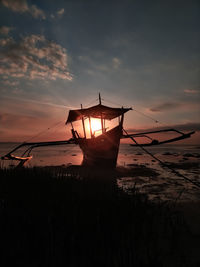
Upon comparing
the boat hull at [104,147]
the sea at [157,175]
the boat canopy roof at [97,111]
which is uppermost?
the boat canopy roof at [97,111]

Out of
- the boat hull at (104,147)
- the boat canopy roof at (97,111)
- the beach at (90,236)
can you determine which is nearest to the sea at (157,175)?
the beach at (90,236)

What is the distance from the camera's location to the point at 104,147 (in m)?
13.3

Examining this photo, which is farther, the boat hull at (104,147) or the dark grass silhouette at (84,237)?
the boat hull at (104,147)

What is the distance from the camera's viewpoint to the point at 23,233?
8.26 ft

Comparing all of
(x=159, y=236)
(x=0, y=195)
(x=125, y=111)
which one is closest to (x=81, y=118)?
(x=125, y=111)

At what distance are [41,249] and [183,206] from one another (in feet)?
16.7

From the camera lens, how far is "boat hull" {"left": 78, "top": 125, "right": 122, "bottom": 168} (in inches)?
506

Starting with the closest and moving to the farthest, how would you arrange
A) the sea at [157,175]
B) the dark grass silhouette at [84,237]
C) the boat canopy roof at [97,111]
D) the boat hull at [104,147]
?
the dark grass silhouette at [84,237], the sea at [157,175], the boat hull at [104,147], the boat canopy roof at [97,111]

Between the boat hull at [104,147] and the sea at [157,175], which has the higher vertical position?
the boat hull at [104,147]

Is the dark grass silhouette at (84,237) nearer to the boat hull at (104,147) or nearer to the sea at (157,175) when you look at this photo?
the sea at (157,175)

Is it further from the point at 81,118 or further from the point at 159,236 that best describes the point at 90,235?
the point at 81,118

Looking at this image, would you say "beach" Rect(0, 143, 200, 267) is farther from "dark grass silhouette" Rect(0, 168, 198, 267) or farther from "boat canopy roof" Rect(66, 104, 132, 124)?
"boat canopy roof" Rect(66, 104, 132, 124)

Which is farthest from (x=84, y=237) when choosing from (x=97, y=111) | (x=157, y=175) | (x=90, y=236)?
(x=97, y=111)

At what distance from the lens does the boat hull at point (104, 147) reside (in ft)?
42.2
